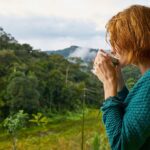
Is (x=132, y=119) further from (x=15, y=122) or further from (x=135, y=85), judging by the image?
(x=15, y=122)

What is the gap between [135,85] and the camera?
3.92 ft

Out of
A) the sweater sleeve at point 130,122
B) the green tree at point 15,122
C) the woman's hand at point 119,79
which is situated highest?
the woman's hand at point 119,79

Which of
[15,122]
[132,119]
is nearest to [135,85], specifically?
[132,119]

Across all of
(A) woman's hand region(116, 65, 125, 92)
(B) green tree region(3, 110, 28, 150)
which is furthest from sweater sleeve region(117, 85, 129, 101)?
(B) green tree region(3, 110, 28, 150)

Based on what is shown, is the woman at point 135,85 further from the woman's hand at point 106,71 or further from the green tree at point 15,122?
the green tree at point 15,122

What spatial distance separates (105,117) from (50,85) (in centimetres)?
2290

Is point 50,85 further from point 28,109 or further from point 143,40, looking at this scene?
point 143,40

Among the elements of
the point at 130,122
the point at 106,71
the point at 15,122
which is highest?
the point at 106,71

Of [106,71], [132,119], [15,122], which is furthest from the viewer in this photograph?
[15,122]

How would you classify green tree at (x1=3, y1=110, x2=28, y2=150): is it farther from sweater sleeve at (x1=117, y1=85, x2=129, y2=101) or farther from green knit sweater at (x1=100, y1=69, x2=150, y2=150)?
green knit sweater at (x1=100, y1=69, x2=150, y2=150)

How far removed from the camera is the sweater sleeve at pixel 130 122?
1.14m

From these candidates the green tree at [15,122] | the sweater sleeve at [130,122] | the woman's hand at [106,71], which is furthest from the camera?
the green tree at [15,122]

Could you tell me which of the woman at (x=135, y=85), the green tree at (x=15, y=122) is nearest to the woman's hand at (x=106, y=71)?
the woman at (x=135, y=85)

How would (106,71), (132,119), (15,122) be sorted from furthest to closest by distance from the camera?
(15,122)
(106,71)
(132,119)
